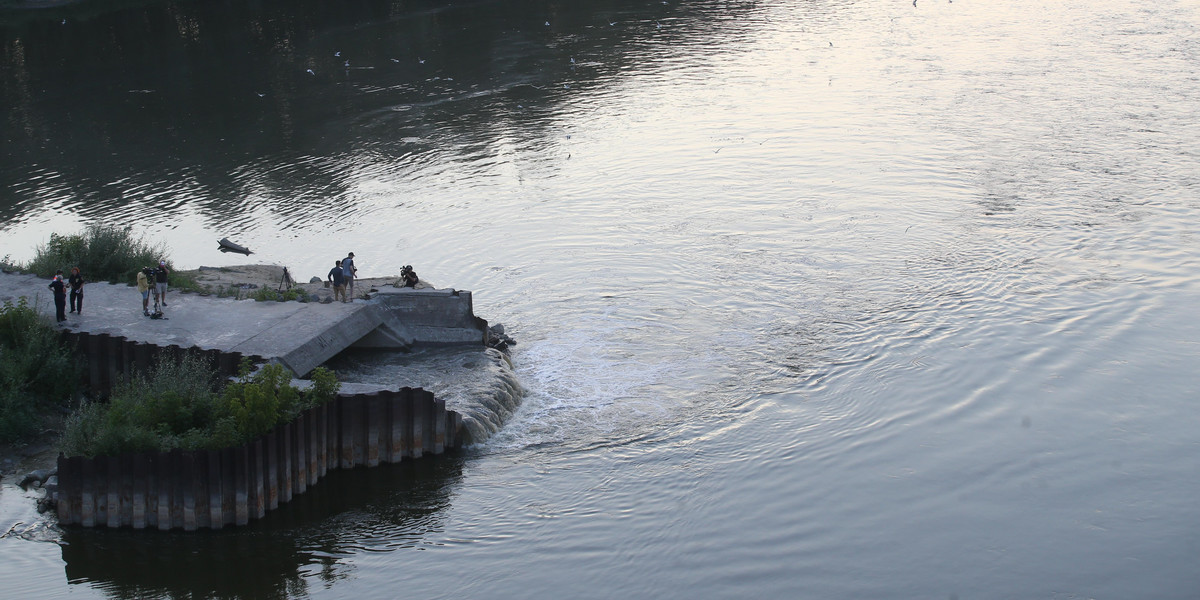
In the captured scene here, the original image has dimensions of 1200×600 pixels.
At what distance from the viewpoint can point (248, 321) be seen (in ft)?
116

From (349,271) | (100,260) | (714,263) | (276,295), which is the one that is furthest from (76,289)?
(714,263)

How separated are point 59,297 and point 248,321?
5557 mm

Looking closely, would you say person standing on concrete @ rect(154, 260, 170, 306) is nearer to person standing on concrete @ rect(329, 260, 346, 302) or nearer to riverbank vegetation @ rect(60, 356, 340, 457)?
person standing on concrete @ rect(329, 260, 346, 302)

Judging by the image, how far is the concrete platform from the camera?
33.5 metres

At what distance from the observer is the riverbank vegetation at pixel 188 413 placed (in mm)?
27203

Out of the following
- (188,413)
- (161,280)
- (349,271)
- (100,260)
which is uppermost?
(100,260)

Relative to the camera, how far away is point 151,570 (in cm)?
2642

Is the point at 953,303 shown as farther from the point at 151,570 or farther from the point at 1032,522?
the point at 151,570

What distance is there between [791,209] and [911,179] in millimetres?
7580

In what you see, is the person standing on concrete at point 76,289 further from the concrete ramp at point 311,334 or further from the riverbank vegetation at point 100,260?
the concrete ramp at point 311,334

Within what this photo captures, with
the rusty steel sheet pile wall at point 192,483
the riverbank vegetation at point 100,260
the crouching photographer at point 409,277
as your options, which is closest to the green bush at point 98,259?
the riverbank vegetation at point 100,260

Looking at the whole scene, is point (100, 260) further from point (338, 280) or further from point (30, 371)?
point (338, 280)

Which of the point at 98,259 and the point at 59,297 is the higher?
the point at 98,259

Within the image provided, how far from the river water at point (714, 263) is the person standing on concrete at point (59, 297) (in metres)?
8.43
